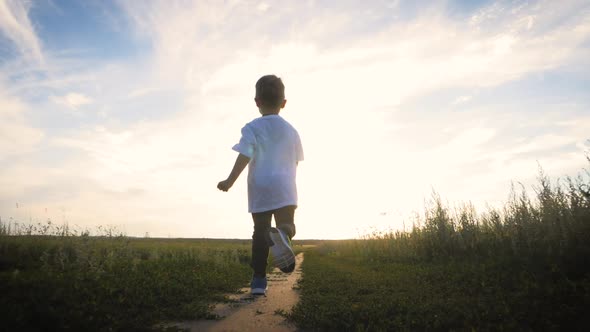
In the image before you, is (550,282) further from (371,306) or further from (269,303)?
(269,303)

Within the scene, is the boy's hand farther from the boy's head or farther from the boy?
the boy's head

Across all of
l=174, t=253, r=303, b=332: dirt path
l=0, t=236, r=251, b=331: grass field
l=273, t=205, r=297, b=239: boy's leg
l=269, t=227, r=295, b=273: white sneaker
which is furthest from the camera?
l=273, t=205, r=297, b=239: boy's leg

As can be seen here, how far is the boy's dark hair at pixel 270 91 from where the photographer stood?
229 inches

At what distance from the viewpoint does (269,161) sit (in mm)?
5574

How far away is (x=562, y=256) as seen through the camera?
6199 millimetres

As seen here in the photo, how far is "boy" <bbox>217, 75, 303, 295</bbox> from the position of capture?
17.8ft

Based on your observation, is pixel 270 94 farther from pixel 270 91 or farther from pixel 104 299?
pixel 104 299

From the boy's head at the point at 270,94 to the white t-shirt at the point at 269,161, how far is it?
0.59 feet

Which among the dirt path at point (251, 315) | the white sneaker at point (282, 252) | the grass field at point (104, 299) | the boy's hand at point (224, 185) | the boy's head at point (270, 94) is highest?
the boy's head at point (270, 94)

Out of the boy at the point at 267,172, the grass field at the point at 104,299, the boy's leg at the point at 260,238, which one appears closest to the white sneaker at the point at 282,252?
the boy at the point at 267,172

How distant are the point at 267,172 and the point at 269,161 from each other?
7.4 inches

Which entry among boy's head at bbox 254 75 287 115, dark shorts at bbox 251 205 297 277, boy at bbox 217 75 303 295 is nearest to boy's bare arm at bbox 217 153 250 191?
boy at bbox 217 75 303 295

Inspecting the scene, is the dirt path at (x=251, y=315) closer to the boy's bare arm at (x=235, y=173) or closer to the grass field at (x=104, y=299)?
the grass field at (x=104, y=299)

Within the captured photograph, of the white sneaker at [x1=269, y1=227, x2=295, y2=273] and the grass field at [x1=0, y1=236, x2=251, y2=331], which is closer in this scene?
the grass field at [x1=0, y1=236, x2=251, y2=331]
